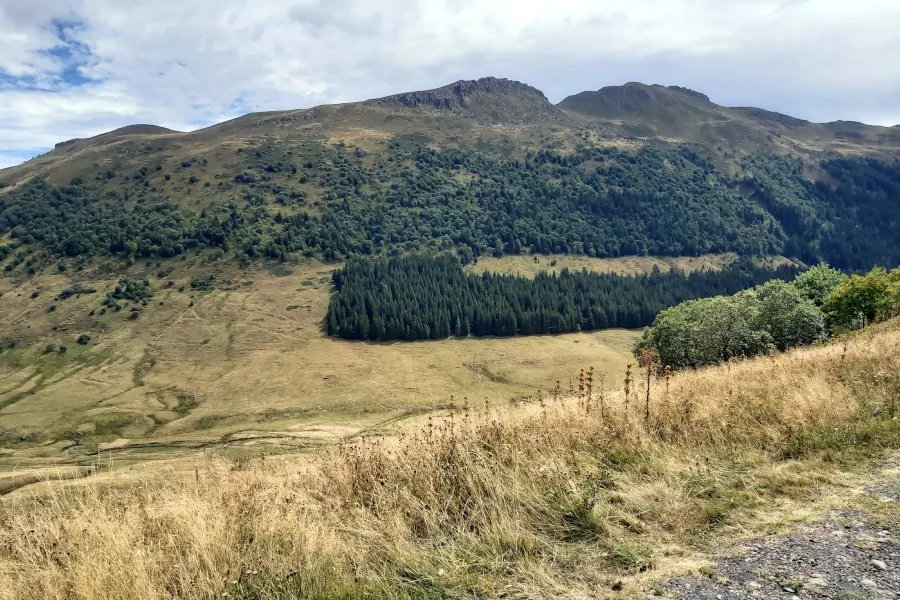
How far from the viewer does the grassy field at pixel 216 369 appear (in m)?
63.8

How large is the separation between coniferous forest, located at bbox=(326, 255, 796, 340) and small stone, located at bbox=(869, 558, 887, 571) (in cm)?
10304

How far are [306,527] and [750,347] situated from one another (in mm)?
39996

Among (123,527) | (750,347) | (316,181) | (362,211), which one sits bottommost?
(750,347)

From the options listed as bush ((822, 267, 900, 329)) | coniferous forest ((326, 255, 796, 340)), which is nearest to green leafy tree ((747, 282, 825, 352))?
bush ((822, 267, 900, 329))

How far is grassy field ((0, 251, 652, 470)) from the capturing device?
63781mm

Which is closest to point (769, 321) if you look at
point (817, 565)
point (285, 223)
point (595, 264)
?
point (817, 565)

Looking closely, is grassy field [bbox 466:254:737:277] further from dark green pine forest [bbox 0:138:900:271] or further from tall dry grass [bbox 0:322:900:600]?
tall dry grass [bbox 0:322:900:600]

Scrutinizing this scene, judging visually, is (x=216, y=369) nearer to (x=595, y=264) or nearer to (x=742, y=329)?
(x=742, y=329)

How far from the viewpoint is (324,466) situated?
8.95 m

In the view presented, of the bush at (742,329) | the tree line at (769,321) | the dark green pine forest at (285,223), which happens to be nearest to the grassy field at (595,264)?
the dark green pine forest at (285,223)

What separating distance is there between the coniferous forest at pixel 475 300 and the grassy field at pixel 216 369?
472 centimetres

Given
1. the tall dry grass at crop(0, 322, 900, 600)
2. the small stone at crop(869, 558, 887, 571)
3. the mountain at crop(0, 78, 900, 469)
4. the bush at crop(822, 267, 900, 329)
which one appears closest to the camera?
the small stone at crop(869, 558, 887, 571)

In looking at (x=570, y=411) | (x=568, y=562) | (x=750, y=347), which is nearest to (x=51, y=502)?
(x=568, y=562)

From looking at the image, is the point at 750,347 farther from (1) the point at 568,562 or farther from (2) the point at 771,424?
(1) the point at 568,562
